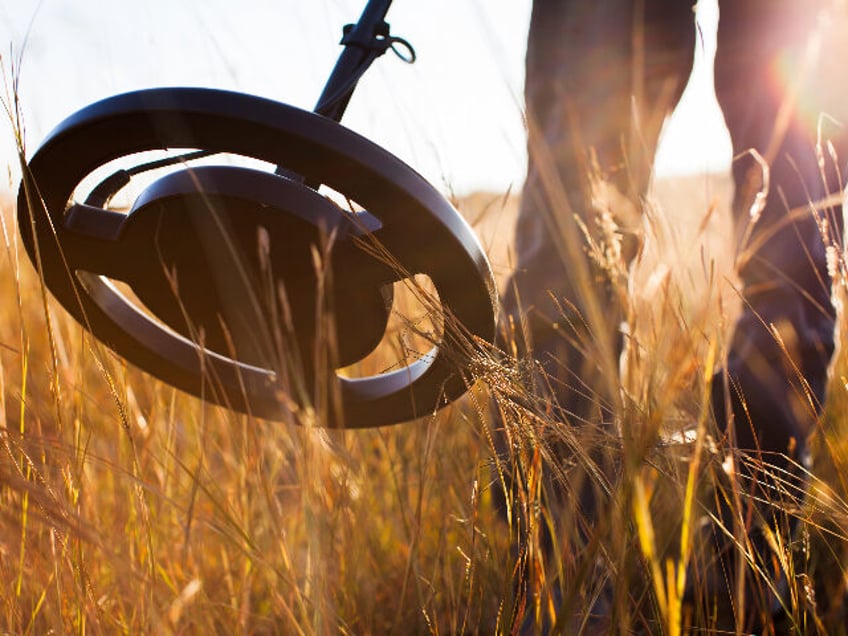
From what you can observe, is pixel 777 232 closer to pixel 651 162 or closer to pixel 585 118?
pixel 651 162

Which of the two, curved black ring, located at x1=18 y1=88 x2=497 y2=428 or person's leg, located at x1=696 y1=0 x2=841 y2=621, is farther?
person's leg, located at x1=696 y1=0 x2=841 y2=621

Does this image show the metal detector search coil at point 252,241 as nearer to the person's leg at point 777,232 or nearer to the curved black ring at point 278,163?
the curved black ring at point 278,163

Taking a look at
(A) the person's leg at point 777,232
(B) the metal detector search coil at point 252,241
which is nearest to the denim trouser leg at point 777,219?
(A) the person's leg at point 777,232

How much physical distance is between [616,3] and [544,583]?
825 mm

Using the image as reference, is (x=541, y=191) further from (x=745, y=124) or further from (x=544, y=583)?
(x=544, y=583)

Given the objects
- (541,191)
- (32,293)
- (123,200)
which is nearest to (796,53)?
(541,191)

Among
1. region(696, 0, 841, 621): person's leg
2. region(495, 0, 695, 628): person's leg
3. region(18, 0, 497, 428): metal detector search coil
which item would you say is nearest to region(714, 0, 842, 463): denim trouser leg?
region(696, 0, 841, 621): person's leg

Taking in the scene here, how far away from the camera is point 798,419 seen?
1.25 m

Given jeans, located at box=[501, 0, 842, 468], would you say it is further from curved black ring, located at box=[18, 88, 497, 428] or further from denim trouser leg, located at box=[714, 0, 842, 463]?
curved black ring, located at box=[18, 88, 497, 428]

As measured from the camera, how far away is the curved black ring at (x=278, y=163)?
73 cm

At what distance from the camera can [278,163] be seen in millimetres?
759

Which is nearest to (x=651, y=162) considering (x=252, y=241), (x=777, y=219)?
(x=777, y=219)

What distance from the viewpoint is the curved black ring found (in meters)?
0.73

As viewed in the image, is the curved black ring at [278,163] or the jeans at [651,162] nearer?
the curved black ring at [278,163]
